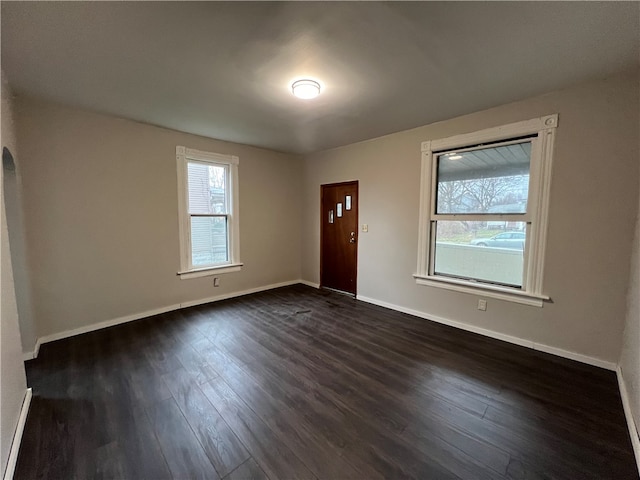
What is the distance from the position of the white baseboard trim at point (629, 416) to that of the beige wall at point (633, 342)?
0.11ft

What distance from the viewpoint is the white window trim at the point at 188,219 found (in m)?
3.78

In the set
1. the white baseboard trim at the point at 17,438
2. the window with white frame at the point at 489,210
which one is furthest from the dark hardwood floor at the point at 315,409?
the window with white frame at the point at 489,210

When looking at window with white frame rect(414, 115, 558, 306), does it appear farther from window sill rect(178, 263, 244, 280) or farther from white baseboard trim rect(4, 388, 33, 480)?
white baseboard trim rect(4, 388, 33, 480)

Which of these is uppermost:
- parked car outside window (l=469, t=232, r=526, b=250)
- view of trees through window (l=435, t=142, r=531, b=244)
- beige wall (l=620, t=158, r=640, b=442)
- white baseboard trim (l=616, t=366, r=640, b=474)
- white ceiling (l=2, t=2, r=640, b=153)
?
white ceiling (l=2, t=2, r=640, b=153)

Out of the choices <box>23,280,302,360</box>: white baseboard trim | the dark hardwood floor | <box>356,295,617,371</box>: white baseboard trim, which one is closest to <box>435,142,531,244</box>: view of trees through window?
<box>356,295,617,371</box>: white baseboard trim

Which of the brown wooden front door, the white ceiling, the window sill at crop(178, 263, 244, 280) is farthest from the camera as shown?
the brown wooden front door

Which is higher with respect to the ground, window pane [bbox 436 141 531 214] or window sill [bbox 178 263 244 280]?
window pane [bbox 436 141 531 214]

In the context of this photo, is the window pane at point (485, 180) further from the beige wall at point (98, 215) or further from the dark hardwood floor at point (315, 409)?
the beige wall at point (98, 215)

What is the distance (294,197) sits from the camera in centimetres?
522

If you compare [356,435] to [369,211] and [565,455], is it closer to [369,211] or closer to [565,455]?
[565,455]

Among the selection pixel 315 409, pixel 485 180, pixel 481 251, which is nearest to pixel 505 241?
pixel 481 251

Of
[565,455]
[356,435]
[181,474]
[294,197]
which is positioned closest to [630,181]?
[565,455]

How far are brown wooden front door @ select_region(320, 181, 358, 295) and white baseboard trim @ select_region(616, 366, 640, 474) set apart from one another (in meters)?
2.97

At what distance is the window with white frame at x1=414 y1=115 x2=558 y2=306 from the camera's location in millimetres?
2686
